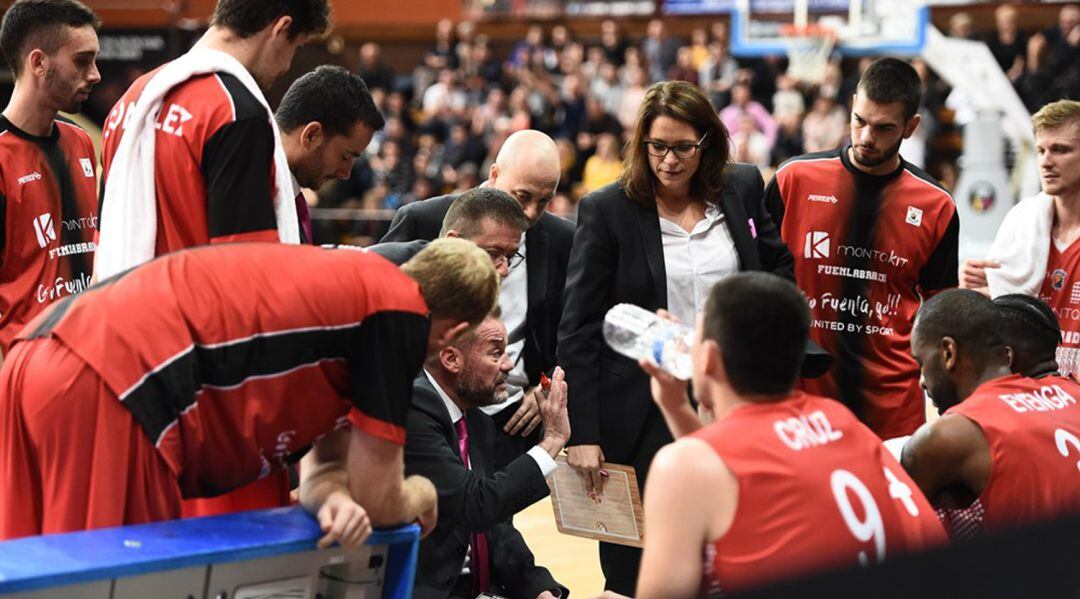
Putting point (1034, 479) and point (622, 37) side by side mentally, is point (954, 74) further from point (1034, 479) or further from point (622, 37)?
point (1034, 479)

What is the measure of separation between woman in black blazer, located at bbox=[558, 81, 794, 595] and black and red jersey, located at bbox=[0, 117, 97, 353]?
5.85 ft

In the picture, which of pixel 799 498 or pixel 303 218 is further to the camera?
pixel 303 218

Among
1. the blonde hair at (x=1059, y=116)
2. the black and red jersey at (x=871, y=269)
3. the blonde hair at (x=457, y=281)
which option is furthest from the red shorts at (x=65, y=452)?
the blonde hair at (x=1059, y=116)

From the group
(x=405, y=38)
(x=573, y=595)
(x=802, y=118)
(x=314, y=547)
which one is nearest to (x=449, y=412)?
(x=314, y=547)

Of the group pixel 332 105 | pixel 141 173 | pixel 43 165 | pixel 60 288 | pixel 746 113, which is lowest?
pixel 746 113

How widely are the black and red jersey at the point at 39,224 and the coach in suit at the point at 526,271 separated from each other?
1.10 metres

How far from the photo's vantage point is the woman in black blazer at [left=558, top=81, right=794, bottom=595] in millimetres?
4371

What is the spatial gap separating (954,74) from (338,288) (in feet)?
46.1

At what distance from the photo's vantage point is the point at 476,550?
169 inches

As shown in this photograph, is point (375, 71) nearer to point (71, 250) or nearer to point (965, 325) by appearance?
point (71, 250)

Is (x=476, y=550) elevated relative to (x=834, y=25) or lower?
lower

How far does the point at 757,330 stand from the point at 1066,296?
9.22ft

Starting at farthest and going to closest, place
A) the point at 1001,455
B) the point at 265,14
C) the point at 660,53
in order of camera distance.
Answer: the point at 660,53, the point at 265,14, the point at 1001,455

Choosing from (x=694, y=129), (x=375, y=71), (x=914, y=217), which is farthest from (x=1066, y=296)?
(x=375, y=71)
